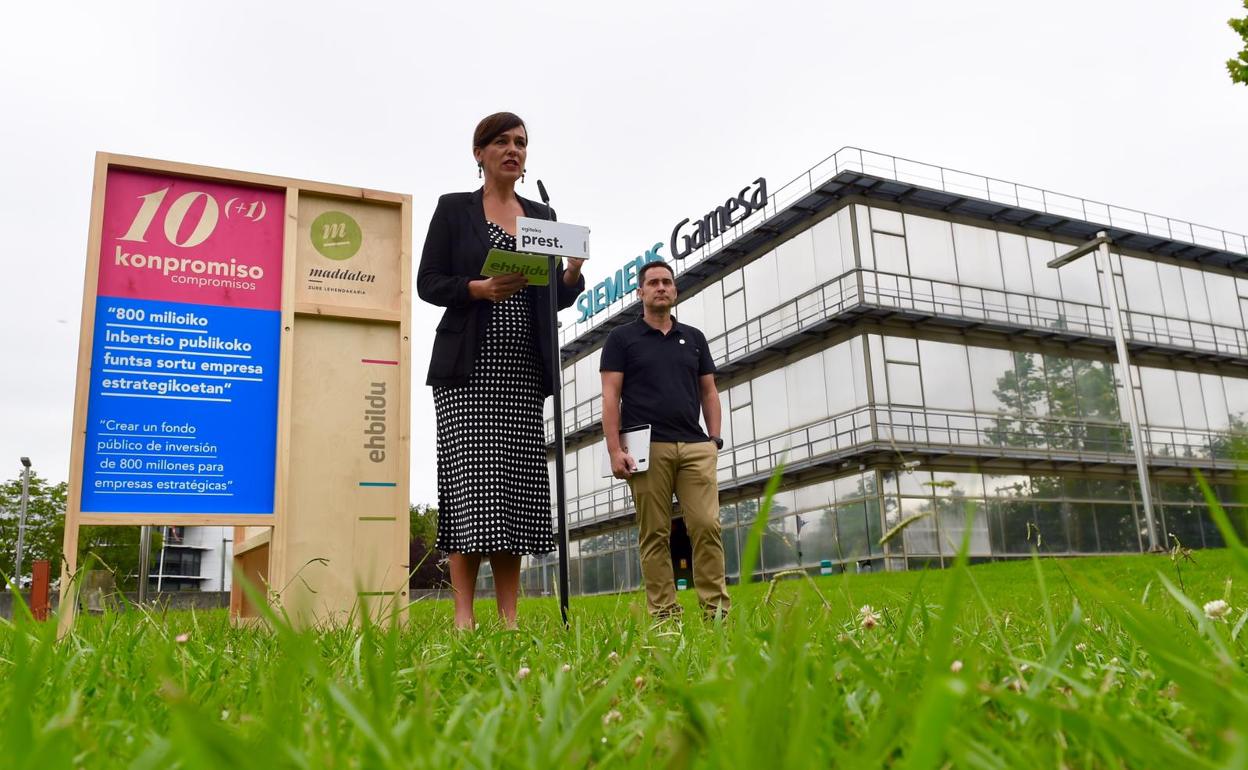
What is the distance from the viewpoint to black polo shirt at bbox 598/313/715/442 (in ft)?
17.4

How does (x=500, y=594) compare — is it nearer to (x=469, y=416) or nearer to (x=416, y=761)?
(x=469, y=416)

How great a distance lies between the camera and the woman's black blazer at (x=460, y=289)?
13.8 feet

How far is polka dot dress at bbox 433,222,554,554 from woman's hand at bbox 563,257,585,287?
22 centimetres

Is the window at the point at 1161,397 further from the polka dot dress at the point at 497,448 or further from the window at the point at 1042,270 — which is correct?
the polka dot dress at the point at 497,448

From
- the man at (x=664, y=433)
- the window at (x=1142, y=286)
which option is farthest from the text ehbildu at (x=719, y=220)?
the man at (x=664, y=433)

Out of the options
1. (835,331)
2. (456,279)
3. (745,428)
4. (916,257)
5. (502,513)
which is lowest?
(502,513)

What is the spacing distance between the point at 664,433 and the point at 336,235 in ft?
6.51

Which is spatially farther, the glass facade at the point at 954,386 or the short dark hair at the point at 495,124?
the glass facade at the point at 954,386

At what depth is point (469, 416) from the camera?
13.9 ft

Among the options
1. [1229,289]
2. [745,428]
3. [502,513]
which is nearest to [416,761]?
[502,513]

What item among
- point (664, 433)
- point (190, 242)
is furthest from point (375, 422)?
point (664, 433)

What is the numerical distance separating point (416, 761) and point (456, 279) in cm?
362

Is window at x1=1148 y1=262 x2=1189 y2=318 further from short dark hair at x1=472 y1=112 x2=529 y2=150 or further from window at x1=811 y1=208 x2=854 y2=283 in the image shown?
short dark hair at x1=472 y1=112 x2=529 y2=150

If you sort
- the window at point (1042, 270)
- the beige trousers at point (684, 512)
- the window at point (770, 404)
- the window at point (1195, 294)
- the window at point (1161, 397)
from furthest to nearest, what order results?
the window at point (1195, 294) → the window at point (1161, 397) → the window at point (1042, 270) → the window at point (770, 404) → the beige trousers at point (684, 512)
